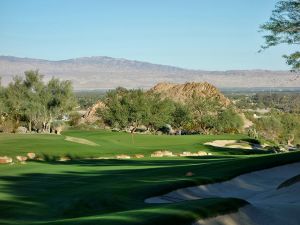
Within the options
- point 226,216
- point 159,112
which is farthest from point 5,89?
point 226,216

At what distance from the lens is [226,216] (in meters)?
12.8

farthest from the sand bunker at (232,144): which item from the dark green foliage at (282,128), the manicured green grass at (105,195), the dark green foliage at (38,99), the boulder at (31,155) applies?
the dark green foliage at (282,128)

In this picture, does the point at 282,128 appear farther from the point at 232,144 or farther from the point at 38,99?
the point at 232,144

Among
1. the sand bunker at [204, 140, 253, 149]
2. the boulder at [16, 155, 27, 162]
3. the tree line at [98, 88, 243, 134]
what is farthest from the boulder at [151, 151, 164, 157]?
the tree line at [98, 88, 243, 134]

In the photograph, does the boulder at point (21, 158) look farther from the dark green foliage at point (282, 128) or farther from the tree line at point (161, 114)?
the dark green foliage at point (282, 128)

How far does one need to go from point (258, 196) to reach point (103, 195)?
228 inches

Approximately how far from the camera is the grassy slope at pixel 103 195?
12.3 metres

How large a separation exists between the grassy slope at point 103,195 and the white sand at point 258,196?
13.0 inches

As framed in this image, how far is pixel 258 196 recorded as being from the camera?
19516 millimetres

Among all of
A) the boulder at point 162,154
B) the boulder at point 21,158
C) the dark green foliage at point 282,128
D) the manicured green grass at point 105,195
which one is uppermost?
the manicured green grass at point 105,195

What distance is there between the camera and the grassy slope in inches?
485

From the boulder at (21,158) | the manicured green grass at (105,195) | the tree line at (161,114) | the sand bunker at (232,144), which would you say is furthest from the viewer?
the tree line at (161,114)

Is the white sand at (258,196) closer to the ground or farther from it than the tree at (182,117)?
farther from it

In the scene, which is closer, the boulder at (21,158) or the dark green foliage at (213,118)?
the boulder at (21,158)
